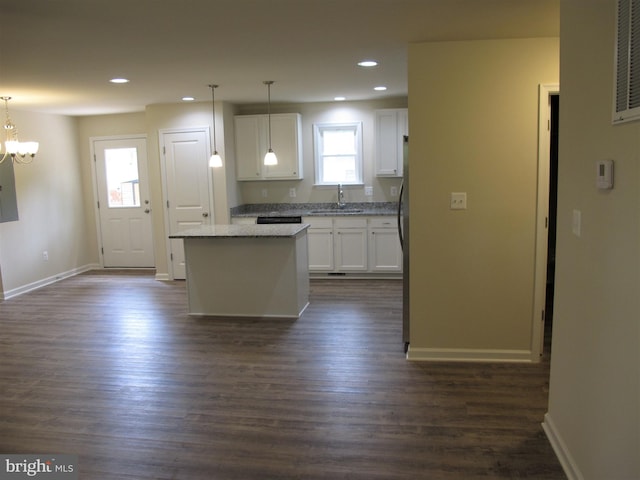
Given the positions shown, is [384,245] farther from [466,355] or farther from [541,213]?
[541,213]

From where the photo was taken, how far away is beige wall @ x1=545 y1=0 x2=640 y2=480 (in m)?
1.73

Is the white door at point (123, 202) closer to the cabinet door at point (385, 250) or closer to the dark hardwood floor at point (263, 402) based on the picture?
the dark hardwood floor at point (263, 402)

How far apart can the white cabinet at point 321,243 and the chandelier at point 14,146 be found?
3285 millimetres

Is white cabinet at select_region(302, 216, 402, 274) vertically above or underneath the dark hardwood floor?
above

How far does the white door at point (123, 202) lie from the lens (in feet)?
25.2

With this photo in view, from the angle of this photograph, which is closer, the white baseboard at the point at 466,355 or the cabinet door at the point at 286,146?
the white baseboard at the point at 466,355

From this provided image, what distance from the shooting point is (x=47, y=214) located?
7078mm

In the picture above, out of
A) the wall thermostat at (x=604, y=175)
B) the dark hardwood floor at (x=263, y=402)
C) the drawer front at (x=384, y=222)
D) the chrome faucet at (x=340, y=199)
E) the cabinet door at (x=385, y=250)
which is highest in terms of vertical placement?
the wall thermostat at (x=604, y=175)

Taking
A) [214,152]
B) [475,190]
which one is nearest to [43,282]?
[214,152]

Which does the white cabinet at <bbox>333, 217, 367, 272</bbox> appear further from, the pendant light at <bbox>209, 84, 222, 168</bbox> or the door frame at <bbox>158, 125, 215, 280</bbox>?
the pendant light at <bbox>209, 84, 222, 168</bbox>

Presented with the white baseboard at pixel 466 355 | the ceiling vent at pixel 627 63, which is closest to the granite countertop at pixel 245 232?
the white baseboard at pixel 466 355

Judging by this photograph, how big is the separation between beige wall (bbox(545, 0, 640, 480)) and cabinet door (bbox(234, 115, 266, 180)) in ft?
16.2

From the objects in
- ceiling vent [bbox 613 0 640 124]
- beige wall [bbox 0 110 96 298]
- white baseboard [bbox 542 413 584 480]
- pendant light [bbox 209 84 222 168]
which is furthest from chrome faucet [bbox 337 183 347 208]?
ceiling vent [bbox 613 0 640 124]

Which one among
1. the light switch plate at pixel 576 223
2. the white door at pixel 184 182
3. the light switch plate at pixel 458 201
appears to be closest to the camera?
the light switch plate at pixel 576 223
